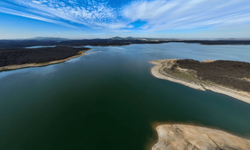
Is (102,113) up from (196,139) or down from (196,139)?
down

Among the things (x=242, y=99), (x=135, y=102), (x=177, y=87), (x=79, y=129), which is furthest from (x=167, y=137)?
(x=242, y=99)

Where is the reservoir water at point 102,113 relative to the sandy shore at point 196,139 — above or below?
below

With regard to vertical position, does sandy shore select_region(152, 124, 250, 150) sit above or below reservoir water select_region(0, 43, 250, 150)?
above

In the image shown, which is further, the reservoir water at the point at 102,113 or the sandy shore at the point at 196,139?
the reservoir water at the point at 102,113

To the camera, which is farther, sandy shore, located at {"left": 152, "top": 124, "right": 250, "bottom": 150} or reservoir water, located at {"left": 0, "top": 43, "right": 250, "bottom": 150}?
reservoir water, located at {"left": 0, "top": 43, "right": 250, "bottom": 150}

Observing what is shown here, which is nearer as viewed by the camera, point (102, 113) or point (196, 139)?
point (196, 139)

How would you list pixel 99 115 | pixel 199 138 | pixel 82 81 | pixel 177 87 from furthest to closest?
1. pixel 82 81
2. pixel 177 87
3. pixel 99 115
4. pixel 199 138

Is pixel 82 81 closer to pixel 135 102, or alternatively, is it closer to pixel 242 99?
pixel 135 102

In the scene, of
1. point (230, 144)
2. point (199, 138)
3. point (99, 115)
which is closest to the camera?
point (230, 144)
